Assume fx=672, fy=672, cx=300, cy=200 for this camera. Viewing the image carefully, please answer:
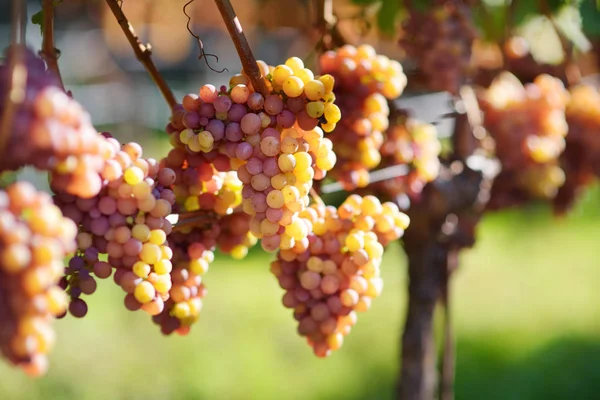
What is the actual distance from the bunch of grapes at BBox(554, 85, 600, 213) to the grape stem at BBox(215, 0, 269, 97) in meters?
0.80

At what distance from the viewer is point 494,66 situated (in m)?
1.28

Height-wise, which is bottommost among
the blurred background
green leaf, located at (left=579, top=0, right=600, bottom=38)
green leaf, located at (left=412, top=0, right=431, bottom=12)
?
the blurred background

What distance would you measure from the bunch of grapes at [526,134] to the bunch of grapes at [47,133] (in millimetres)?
805

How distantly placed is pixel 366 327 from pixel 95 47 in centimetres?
422

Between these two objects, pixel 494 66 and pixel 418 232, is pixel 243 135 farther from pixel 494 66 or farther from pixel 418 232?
pixel 494 66

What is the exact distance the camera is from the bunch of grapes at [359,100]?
763mm

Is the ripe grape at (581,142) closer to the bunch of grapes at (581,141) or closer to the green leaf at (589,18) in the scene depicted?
the bunch of grapes at (581,141)

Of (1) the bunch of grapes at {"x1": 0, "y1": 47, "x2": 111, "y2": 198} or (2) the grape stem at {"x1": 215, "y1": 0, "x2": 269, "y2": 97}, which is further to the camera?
(2) the grape stem at {"x1": 215, "y1": 0, "x2": 269, "y2": 97}

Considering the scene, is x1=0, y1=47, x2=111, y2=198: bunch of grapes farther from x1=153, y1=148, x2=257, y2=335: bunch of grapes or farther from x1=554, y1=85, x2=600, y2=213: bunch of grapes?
x1=554, y1=85, x2=600, y2=213: bunch of grapes

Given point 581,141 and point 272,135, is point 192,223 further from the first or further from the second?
point 581,141

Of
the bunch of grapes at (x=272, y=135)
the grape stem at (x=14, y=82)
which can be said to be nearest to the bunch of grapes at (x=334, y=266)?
the bunch of grapes at (x=272, y=135)

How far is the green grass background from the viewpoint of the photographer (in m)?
2.00

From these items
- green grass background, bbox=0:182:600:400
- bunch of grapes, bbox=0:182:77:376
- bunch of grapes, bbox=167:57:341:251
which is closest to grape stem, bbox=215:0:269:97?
bunch of grapes, bbox=167:57:341:251

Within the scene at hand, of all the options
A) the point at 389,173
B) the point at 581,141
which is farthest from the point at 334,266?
the point at 581,141
